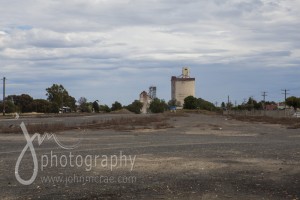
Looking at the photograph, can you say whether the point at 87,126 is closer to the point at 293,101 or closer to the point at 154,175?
the point at 154,175

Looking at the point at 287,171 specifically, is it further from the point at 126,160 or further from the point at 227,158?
the point at 126,160

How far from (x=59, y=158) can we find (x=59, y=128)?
21.0 metres

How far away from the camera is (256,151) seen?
64.3ft

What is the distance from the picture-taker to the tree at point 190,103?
180625 millimetres

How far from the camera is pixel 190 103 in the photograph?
181 metres

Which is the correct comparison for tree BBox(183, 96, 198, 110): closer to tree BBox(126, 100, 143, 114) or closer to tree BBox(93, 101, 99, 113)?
tree BBox(126, 100, 143, 114)

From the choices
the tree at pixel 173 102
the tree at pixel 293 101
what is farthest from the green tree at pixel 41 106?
the tree at pixel 293 101

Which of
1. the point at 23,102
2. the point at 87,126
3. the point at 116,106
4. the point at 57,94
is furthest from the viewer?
the point at 116,106

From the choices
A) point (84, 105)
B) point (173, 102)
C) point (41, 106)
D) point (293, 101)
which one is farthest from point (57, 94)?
point (293, 101)

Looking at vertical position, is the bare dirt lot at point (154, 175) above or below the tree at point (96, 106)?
below

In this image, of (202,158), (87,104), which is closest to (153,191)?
(202,158)

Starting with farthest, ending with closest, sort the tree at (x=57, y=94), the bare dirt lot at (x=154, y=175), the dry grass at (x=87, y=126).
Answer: the tree at (x=57, y=94)
the dry grass at (x=87, y=126)
the bare dirt lot at (x=154, y=175)

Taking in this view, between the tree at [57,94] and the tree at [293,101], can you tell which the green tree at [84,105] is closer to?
the tree at [57,94]

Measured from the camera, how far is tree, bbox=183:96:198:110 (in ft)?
593
